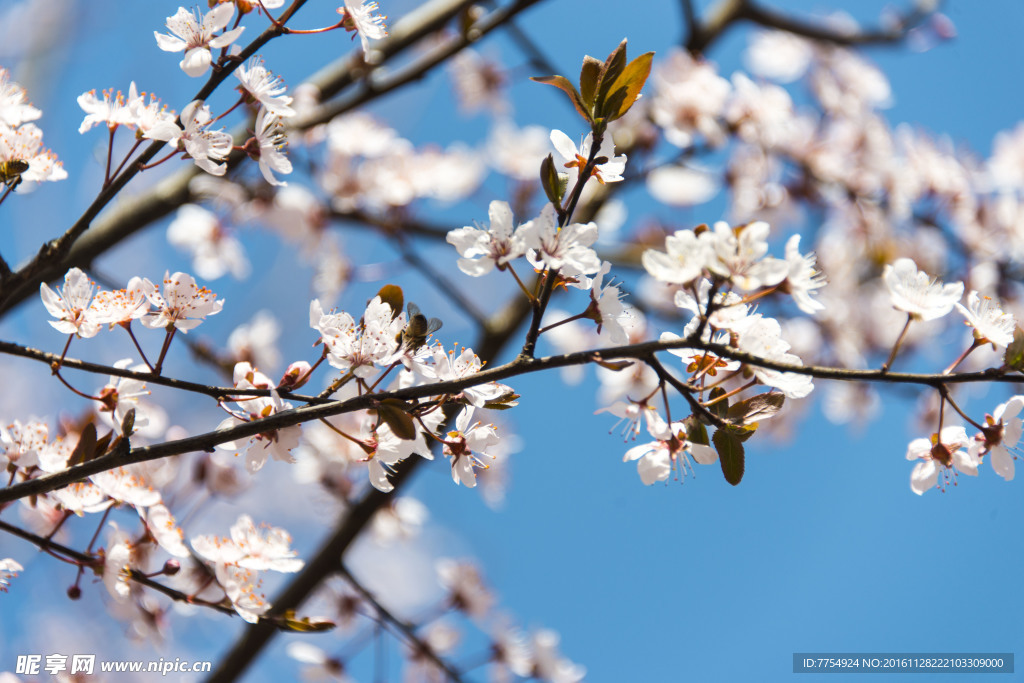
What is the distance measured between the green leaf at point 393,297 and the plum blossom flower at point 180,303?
0.76 feet

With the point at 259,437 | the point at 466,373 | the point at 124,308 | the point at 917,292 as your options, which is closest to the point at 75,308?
the point at 124,308

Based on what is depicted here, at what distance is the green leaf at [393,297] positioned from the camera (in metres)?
0.79

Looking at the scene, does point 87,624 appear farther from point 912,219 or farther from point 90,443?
point 912,219

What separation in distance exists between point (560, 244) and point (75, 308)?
61 cm

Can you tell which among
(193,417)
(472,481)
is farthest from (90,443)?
(193,417)

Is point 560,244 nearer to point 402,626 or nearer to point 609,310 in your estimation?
point 609,310

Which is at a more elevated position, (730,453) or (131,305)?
(131,305)

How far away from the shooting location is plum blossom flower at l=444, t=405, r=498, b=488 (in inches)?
33.9

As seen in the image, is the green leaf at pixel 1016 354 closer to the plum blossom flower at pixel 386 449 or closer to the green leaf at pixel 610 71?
the green leaf at pixel 610 71

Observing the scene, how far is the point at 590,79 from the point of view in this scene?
0.76 metres

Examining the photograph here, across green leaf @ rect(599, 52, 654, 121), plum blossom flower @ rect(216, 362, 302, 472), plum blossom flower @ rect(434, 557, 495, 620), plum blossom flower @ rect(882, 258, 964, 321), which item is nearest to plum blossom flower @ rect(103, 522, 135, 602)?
plum blossom flower @ rect(216, 362, 302, 472)

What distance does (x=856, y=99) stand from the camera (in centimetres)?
357

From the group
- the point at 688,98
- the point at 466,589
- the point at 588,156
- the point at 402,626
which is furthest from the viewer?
the point at 688,98

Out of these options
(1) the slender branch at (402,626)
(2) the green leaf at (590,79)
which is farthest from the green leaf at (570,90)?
(1) the slender branch at (402,626)
